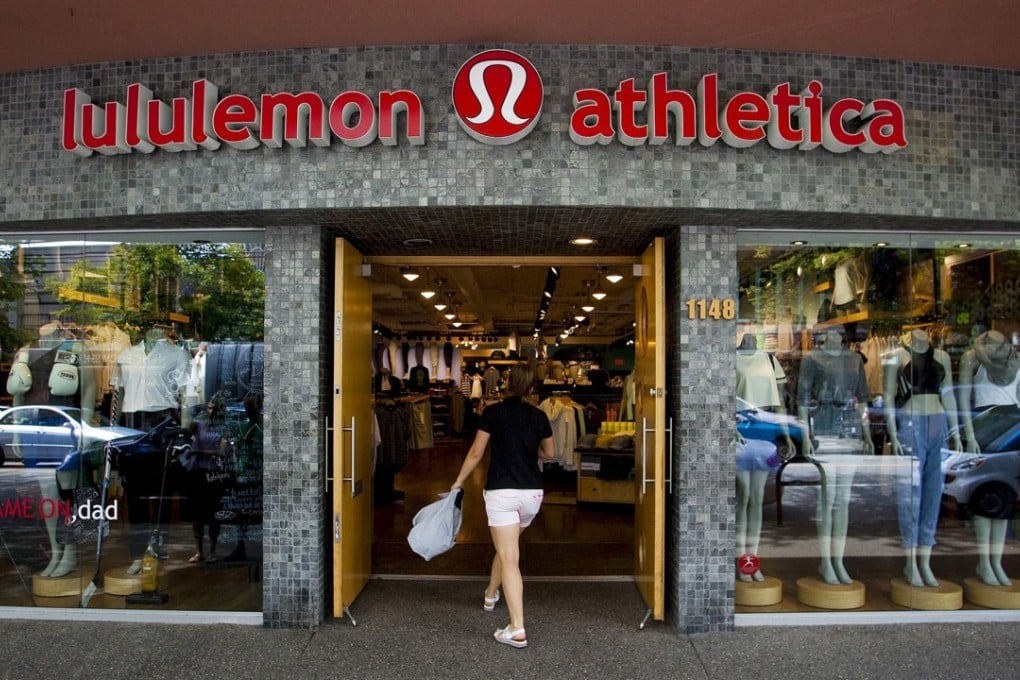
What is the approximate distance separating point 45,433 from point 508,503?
11.3 feet

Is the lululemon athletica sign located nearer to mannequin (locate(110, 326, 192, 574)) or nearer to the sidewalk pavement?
mannequin (locate(110, 326, 192, 574))

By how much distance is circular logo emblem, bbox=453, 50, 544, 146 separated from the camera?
413cm

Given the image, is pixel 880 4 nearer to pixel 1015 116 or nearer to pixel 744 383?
pixel 1015 116

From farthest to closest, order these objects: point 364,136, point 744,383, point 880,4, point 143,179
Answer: point 744,383 → point 143,179 → point 364,136 → point 880,4

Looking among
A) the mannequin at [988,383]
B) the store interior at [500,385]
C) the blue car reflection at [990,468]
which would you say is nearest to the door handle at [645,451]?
the store interior at [500,385]

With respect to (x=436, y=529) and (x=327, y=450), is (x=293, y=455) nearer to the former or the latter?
(x=327, y=450)

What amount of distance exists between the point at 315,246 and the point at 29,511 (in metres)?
2.88

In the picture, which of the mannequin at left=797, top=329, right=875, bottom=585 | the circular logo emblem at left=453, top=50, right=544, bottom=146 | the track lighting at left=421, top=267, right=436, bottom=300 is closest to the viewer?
the circular logo emblem at left=453, top=50, right=544, bottom=146

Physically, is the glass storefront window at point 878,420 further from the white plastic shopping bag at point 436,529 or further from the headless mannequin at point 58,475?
the headless mannequin at point 58,475

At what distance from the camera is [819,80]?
14.5 ft

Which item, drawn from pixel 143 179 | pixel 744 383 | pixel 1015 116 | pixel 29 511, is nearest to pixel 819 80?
pixel 1015 116

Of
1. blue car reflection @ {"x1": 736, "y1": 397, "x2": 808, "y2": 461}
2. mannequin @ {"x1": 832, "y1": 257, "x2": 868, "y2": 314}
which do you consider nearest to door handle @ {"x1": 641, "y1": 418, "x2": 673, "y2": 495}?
blue car reflection @ {"x1": 736, "y1": 397, "x2": 808, "y2": 461}

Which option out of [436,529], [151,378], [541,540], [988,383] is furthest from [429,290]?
[988,383]

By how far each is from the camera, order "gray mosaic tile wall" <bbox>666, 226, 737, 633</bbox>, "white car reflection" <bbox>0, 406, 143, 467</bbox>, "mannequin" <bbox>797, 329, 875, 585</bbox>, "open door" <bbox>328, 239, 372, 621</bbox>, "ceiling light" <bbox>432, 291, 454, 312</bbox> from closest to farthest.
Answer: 1. "gray mosaic tile wall" <bbox>666, 226, 737, 633</bbox>
2. "open door" <bbox>328, 239, 372, 621</bbox>
3. "white car reflection" <bbox>0, 406, 143, 467</bbox>
4. "mannequin" <bbox>797, 329, 875, 585</bbox>
5. "ceiling light" <bbox>432, 291, 454, 312</bbox>
